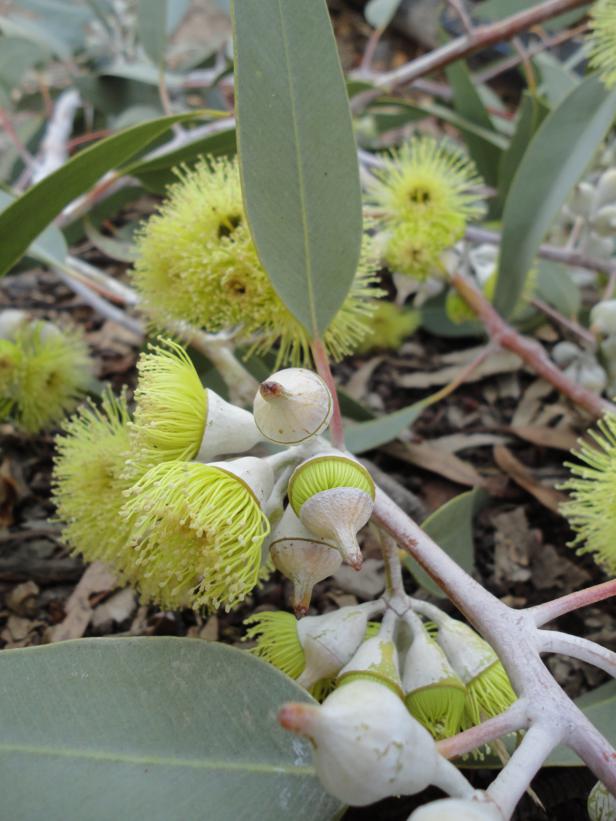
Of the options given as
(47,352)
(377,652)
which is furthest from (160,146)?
(377,652)

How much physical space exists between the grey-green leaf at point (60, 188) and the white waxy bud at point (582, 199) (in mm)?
755

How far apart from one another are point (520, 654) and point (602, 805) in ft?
0.58

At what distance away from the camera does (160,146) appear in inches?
77.7

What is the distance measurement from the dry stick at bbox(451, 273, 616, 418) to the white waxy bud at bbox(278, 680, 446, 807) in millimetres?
910

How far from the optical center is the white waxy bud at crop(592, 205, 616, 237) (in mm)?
1425

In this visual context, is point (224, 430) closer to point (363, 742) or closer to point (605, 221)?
point (363, 742)

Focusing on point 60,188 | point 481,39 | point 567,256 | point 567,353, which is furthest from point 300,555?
point 481,39

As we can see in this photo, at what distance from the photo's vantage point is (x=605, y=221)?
1442 millimetres

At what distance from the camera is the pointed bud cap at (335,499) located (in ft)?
2.31

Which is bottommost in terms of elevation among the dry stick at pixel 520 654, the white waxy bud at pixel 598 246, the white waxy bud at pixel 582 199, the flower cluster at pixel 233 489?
the dry stick at pixel 520 654

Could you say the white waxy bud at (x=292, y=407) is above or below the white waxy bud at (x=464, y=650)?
above

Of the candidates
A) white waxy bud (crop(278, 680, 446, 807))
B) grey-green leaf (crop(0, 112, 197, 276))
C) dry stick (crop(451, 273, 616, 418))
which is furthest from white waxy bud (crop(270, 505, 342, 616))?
dry stick (crop(451, 273, 616, 418))

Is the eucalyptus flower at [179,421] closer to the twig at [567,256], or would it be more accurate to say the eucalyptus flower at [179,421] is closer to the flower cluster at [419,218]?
the flower cluster at [419,218]

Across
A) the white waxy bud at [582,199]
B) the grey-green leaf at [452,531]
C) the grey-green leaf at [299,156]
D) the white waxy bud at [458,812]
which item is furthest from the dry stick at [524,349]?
the white waxy bud at [458,812]
